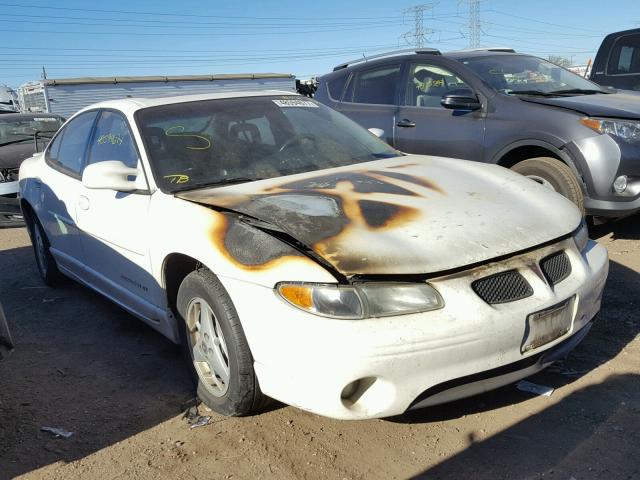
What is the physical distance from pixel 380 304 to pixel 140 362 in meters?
2.01

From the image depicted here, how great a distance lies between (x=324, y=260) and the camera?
242cm

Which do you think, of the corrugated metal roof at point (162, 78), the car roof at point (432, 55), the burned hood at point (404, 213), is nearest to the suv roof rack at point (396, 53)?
the car roof at point (432, 55)

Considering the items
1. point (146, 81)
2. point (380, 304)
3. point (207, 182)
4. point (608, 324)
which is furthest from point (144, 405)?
point (146, 81)

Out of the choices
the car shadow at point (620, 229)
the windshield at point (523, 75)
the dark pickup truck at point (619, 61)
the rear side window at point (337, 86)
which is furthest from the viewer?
the dark pickup truck at point (619, 61)

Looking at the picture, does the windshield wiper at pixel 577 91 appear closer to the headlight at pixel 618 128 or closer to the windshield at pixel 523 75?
the windshield at pixel 523 75

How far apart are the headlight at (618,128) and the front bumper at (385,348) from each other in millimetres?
2806

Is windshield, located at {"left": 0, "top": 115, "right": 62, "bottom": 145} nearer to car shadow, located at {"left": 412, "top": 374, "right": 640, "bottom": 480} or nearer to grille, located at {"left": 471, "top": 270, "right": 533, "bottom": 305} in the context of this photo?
grille, located at {"left": 471, "top": 270, "right": 533, "bottom": 305}

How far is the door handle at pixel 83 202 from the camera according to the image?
397cm

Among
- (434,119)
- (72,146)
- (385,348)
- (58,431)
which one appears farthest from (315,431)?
(434,119)

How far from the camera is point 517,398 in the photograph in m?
2.96

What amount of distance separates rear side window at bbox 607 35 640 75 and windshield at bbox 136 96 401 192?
19.7 ft

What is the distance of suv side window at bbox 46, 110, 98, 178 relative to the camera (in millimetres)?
4348

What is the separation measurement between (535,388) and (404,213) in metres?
1.15

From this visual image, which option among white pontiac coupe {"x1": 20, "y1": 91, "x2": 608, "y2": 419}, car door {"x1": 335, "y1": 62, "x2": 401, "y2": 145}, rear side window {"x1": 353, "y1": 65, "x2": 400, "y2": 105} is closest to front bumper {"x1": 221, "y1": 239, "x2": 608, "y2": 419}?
white pontiac coupe {"x1": 20, "y1": 91, "x2": 608, "y2": 419}
